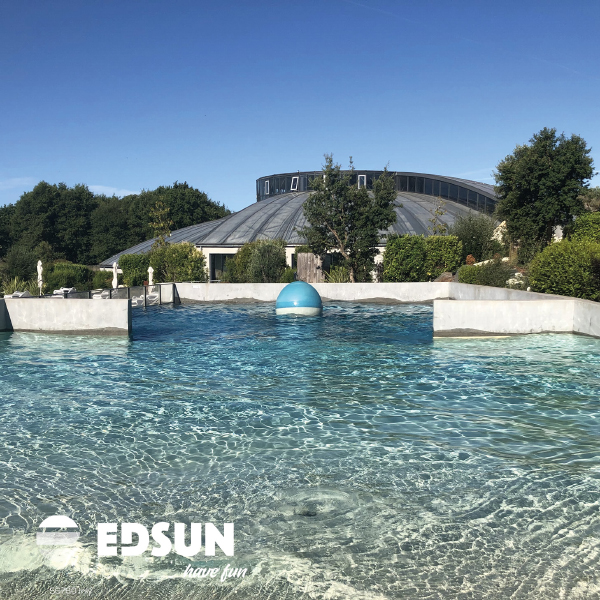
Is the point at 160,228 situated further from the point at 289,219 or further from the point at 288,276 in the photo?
the point at 288,276

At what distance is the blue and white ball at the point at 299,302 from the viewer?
25.7m

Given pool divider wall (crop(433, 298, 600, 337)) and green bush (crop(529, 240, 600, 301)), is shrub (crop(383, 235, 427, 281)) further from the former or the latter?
pool divider wall (crop(433, 298, 600, 337))

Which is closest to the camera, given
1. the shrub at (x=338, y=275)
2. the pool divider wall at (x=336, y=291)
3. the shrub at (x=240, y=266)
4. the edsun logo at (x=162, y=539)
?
the edsun logo at (x=162, y=539)

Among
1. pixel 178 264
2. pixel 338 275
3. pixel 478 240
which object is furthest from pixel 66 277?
pixel 478 240

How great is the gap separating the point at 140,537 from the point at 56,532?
34.2 inches

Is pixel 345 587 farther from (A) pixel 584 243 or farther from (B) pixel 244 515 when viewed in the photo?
(A) pixel 584 243

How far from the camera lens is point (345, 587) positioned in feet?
17.0

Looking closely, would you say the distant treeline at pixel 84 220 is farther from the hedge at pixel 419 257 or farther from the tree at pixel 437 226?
the hedge at pixel 419 257

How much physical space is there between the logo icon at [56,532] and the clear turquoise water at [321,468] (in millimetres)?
106

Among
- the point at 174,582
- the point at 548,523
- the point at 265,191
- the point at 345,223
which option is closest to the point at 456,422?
the point at 548,523

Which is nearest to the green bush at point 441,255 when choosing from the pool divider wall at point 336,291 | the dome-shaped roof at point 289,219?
the pool divider wall at point 336,291

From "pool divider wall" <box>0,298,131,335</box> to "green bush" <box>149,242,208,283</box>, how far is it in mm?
21786

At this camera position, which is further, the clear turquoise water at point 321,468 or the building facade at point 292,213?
the building facade at point 292,213

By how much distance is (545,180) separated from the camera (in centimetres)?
2981
